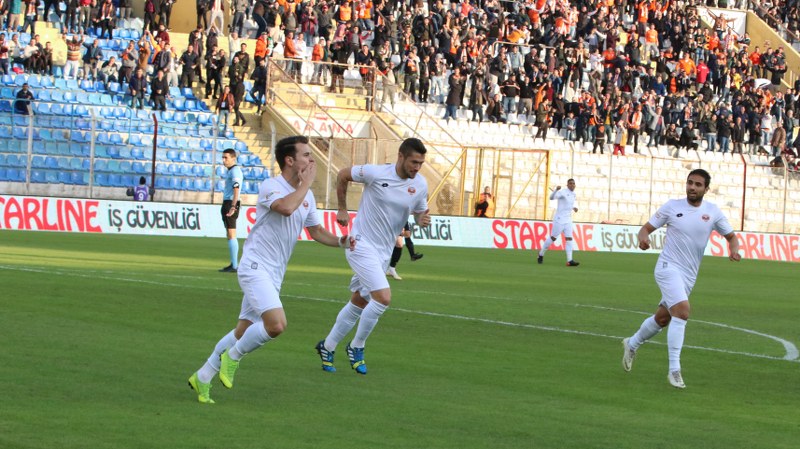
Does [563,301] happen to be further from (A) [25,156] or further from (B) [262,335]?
(A) [25,156]

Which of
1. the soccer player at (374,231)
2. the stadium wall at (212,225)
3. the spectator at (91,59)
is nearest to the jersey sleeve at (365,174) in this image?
the soccer player at (374,231)

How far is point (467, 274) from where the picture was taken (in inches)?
1070

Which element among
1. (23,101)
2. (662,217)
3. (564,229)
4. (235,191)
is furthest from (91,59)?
(662,217)

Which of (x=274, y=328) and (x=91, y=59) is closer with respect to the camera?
(x=274, y=328)

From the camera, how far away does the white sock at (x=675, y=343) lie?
12.5 meters

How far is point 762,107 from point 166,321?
4440 cm

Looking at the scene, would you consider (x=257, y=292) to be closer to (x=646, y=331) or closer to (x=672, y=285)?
(x=672, y=285)

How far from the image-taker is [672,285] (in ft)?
41.9

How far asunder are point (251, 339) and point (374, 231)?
113 inches

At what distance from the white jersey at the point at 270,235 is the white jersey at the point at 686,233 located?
13.7ft

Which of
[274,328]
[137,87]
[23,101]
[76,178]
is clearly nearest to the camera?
[274,328]

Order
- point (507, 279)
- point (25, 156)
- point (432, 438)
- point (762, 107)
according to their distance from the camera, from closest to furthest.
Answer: point (432, 438), point (507, 279), point (25, 156), point (762, 107)

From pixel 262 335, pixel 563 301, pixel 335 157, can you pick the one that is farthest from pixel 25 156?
pixel 262 335

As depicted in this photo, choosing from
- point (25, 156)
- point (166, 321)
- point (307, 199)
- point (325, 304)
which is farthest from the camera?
point (25, 156)
